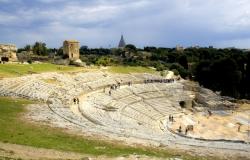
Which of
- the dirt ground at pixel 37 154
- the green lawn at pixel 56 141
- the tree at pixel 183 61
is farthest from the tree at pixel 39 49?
the dirt ground at pixel 37 154

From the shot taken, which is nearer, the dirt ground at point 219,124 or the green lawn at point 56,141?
the green lawn at point 56,141

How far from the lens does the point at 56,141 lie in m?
24.8

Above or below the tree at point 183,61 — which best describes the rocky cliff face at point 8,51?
above

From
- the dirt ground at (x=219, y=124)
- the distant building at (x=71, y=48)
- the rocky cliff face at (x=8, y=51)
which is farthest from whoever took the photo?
the distant building at (x=71, y=48)

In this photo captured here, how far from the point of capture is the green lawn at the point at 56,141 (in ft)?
77.0

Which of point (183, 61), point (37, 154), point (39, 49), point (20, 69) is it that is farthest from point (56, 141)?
point (183, 61)

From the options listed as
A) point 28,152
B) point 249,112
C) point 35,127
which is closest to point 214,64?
point 249,112

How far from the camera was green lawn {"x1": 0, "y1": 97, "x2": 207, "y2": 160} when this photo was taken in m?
23.5

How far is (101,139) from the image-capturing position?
1083 inches

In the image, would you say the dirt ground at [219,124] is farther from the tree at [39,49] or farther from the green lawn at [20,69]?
the tree at [39,49]

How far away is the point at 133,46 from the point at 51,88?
403 ft

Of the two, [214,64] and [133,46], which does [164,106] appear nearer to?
[214,64]

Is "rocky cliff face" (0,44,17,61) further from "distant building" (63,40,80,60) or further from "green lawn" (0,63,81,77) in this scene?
"distant building" (63,40,80,60)

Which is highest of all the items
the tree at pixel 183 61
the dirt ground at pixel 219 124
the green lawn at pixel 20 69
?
the green lawn at pixel 20 69
